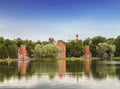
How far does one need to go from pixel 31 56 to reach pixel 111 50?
27891 mm

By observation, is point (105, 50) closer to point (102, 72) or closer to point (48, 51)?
point (48, 51)

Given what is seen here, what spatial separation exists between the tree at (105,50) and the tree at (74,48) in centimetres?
608

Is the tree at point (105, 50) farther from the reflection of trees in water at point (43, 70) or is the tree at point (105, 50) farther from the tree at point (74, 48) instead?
the reflection of trees in water at point (43, 70)

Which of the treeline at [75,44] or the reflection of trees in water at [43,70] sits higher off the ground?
the treeline at [75,44]

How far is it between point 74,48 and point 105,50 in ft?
34.1

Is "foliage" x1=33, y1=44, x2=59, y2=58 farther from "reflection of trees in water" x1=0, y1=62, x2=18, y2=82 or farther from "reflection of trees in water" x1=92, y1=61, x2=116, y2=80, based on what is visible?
"reflection of trees in water" x1=92, y1=61, x2=116, y2=80

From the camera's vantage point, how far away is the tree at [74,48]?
10288 cm

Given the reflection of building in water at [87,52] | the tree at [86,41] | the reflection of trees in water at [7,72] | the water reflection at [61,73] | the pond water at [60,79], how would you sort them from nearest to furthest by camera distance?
the pond water at [60,79] → the water reflection at [61,73] → the reflection of trees in water at [7,72] → the reflection of building in water at [87,52] → the tree at [86,41]

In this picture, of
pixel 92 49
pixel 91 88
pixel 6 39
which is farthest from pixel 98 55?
pixel 91 88

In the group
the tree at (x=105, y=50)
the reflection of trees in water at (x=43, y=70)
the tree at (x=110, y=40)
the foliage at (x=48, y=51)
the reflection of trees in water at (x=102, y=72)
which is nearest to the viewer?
the reflection of trees in water at (x=102, y=72)

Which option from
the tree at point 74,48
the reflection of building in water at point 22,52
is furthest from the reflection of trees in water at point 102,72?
the tree at point 74,48

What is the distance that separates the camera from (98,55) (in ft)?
346

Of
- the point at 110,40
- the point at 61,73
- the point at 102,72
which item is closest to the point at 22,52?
the point at 110,40

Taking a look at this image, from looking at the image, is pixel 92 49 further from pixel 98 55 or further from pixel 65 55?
pixel 65 55
